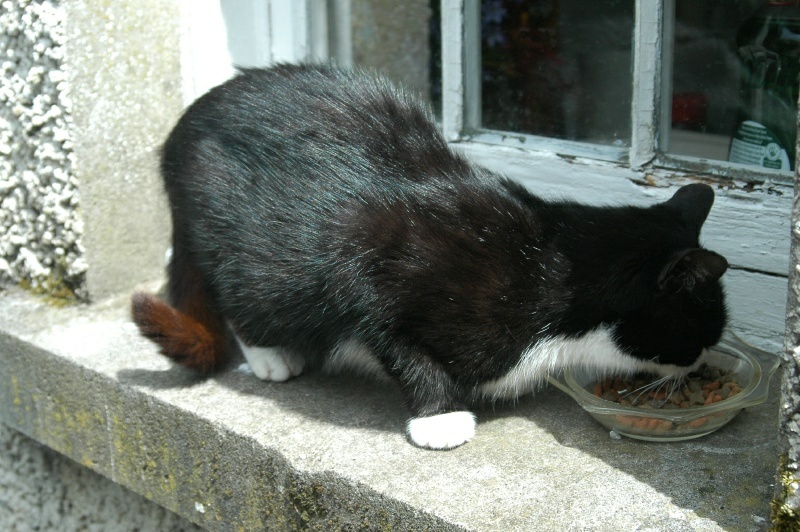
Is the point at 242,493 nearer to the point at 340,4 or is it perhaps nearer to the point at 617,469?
the point at 617,469

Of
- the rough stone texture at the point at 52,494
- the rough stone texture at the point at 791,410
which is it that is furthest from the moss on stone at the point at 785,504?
the rough stone texture at the point at 52,494

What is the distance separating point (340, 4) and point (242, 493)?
133 centimetres

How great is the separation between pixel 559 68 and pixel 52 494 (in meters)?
1.62

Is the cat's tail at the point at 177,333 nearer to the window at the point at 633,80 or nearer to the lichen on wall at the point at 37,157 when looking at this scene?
the lichen on wall at the point at 37,157

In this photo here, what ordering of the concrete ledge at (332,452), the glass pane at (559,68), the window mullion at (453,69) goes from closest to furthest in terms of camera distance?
the concrete ledge at (332,452) < the glass pane at (559,68) < the window mullion at (453,69)

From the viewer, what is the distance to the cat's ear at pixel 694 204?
148 cm

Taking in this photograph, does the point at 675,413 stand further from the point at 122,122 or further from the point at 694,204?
the point at 122,122

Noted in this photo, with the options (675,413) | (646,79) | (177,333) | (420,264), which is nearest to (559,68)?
(646,79)

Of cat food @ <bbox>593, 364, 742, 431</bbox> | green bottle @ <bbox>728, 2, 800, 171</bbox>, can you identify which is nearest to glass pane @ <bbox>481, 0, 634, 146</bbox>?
green bottle @ <bbox>728, 2, 800, 171</bbox>

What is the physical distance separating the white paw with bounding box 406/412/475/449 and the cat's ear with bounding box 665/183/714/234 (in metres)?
0.51

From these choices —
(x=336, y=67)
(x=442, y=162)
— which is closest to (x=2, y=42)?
(x=336, y=67)

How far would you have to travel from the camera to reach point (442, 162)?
1615 millimetres

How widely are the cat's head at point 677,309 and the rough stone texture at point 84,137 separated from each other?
121 cm

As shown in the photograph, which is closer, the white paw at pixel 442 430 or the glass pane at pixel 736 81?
the white paw at pixel 442 430
